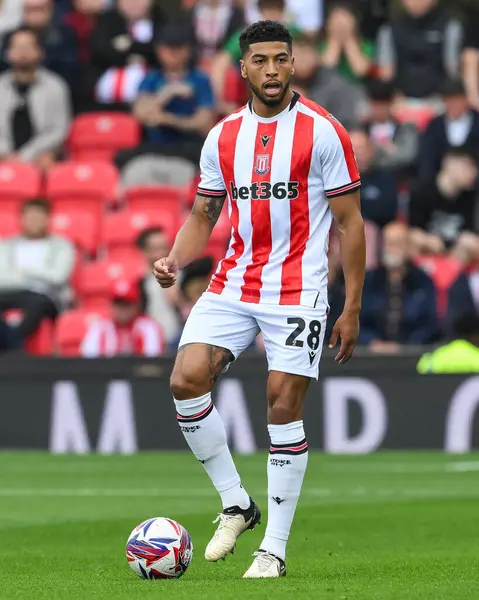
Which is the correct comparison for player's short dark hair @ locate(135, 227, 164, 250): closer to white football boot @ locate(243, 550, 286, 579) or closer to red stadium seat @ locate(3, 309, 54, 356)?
red stadium seat @ locate(3, 309, 54, 356)

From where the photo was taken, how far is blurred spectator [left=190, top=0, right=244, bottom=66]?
751 inches

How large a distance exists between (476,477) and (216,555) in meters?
5.56

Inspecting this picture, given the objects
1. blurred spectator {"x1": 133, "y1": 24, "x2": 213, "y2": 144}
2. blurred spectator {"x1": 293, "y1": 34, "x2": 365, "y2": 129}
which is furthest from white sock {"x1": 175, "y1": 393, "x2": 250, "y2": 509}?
blurred spectator {"x1": 133, "y1": 24, "x2": 213, "y2": 144}

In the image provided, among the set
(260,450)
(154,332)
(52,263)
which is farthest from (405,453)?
(52,263)

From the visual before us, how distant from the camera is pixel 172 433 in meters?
14.3

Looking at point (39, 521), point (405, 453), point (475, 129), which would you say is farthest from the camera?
point (475, 129)

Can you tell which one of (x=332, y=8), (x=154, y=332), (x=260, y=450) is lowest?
(x=260, y=450)

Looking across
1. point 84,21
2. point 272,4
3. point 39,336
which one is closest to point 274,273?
point 39,336

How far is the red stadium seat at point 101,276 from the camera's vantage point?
16172 millimetres

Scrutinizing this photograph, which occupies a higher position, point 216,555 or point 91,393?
point 216,555

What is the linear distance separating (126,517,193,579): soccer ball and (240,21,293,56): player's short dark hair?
2109 mm

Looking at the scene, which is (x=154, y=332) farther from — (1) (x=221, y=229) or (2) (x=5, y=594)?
(2) (x=5, y=594)

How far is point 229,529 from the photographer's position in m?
6.81

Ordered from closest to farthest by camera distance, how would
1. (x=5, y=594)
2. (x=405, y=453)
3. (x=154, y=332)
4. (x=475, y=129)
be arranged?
(x=5, y=594) < (x=405, y=453) < (x=154, y=332) < (x=475, y=129)
